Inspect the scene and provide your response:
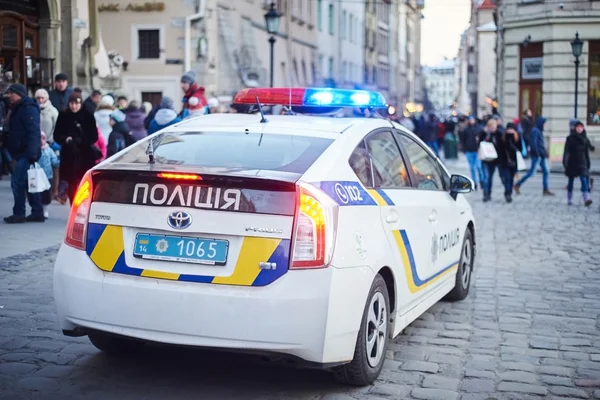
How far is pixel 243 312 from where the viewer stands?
5.22 meters

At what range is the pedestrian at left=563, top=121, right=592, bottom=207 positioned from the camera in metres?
18.8

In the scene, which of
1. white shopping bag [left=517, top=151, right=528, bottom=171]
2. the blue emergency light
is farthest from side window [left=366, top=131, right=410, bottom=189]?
white shopping bag [left=517, top=151, right=528, bottom=171]

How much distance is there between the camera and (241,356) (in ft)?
20.9

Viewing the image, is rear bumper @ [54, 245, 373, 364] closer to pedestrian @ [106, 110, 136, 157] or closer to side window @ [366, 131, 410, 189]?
side window @ [366, 131, 410, 189]

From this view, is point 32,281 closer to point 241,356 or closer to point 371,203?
point 241,356

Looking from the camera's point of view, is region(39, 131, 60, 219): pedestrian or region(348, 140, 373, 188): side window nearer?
region(348, 140, 373, 188): side window

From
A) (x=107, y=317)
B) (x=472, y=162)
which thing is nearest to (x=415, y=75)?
(x=472, y=162)

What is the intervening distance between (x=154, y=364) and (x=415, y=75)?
392 feet

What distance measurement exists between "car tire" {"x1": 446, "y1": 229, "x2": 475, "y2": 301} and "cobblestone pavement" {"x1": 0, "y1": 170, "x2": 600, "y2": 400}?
0.10 meters

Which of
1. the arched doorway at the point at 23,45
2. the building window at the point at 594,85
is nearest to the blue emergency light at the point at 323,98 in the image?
the arched doorway at the point at 23,45

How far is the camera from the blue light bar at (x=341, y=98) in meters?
7.14

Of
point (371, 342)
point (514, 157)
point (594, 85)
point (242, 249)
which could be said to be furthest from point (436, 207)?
point (594, 85)

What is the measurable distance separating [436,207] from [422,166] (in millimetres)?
359

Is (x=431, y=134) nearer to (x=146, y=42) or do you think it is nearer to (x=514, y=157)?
(x=146, y=42)
